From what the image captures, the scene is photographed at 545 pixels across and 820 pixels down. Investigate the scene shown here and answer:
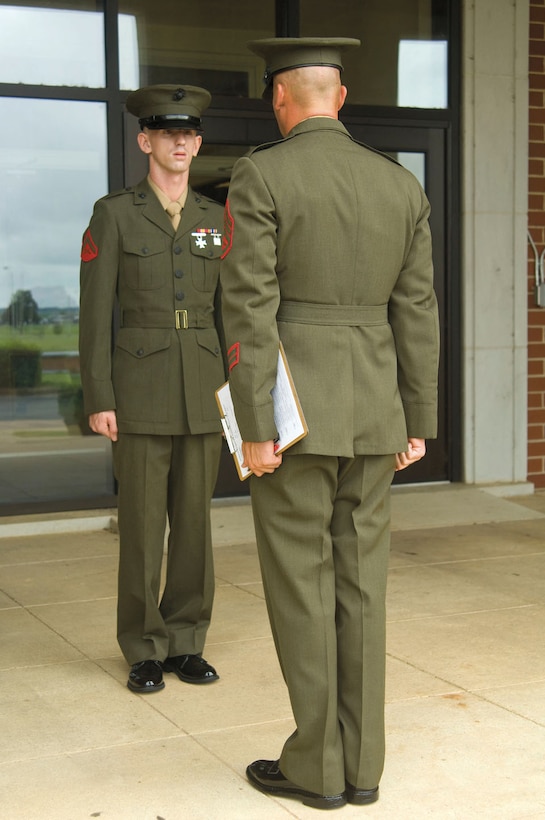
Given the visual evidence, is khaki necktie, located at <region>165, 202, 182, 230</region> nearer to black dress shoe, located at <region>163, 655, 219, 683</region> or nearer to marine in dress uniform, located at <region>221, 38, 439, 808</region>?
marine in dress uniform, located at <region>221, 38, 439, 808</region>

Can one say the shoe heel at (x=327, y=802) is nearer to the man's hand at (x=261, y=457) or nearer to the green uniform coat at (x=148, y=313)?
the man's hand at (x=261, y=457)

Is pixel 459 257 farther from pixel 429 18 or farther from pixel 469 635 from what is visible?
pixel 469 635

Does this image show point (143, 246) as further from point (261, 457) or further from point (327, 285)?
point (261, 457)

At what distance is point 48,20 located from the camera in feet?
20.9

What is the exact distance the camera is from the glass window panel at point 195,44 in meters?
6.54

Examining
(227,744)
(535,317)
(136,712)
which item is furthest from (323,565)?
(535,317)

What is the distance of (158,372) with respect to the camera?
3705mm

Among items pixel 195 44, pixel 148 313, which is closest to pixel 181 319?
pixel 148 313

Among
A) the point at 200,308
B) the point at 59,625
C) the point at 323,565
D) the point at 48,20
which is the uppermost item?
the point at 48,20

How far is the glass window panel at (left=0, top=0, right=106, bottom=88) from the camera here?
6.31 meters

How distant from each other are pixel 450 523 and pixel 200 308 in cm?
300

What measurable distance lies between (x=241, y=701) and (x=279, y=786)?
0.70 meters

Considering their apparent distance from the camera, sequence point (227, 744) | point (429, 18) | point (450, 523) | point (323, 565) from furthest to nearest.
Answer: point (429, 18)
point (450, 523)
point (227, 744)
point (323, 565)

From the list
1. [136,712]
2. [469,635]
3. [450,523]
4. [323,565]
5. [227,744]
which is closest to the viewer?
[323,565]
